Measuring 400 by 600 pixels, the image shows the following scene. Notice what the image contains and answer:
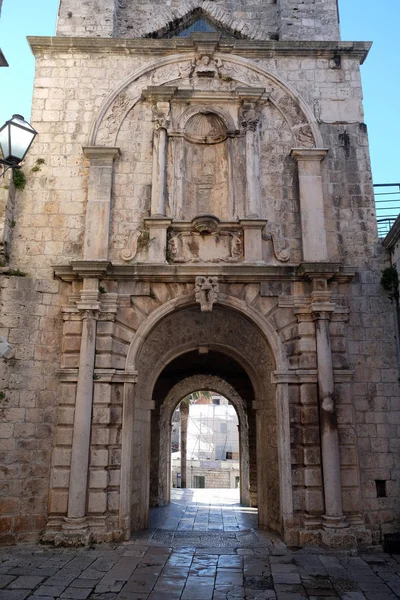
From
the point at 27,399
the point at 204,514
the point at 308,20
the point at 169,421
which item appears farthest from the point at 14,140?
the point at 169,421

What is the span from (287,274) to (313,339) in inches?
46.0

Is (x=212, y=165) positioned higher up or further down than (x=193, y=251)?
higher up

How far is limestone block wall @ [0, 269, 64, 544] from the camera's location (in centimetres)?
735

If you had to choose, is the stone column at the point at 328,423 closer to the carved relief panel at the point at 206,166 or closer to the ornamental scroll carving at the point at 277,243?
the ornamental scroll carving at the point at 277,243

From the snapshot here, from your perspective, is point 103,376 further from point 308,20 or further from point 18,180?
point 308,20

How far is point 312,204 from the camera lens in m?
8.56

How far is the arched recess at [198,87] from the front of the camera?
905 centimetres

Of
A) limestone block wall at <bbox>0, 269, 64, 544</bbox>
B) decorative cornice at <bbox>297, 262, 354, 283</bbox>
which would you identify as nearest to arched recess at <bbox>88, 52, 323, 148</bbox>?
decorative cornice at <bbox>297, 262, 354, 283</bbox>

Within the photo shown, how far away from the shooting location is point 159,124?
29.6 feet

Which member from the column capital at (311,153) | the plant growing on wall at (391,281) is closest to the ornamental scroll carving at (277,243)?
the column capital at (311,153)

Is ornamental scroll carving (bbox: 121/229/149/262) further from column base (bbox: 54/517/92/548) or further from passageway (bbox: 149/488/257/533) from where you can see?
passageway (bbox: 149/488/257/533)

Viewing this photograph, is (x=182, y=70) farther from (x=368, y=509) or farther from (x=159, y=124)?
(x=368, y=509)

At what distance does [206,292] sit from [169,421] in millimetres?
6465

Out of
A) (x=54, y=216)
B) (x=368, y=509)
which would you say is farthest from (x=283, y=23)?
(x=368, y=509)
